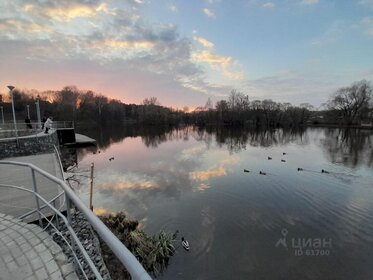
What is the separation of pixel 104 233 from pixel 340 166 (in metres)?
25.7

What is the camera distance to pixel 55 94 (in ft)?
343

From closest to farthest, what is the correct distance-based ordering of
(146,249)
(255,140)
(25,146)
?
(146,249) → (25,146) → (255,140)

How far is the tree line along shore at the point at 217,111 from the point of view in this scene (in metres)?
77.8

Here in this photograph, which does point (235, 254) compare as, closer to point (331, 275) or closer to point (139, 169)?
point (331, 275)

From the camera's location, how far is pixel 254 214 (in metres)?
12.0

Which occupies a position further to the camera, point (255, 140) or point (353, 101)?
point (353, 101)

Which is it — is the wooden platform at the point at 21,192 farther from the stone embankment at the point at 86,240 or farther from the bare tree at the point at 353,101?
the bare tree at the point at 353,101

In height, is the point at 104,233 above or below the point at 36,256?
above

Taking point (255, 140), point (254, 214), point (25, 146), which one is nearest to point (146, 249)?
point (254, 214)

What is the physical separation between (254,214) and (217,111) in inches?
3629

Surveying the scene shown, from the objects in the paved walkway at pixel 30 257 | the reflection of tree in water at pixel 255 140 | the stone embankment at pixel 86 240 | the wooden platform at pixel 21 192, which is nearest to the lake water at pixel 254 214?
the stone embankment at pixel 86 240

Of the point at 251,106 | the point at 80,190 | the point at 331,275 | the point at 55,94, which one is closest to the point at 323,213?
the point at 331,275

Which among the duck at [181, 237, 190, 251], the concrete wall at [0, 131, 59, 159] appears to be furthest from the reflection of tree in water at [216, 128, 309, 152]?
the duck at [181, 237, 190, 251]

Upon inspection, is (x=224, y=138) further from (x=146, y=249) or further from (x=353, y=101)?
(x=353, y=101)
